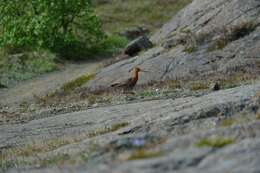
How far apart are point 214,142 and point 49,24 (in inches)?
1933

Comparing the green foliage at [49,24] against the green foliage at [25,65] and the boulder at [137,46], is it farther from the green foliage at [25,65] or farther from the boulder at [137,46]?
the boulder at [137,46]

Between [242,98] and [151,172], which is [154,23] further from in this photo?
[151,172]

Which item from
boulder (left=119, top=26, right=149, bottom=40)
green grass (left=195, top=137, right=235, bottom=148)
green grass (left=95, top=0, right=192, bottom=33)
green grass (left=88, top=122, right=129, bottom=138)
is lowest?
green grass (left=88, top=122, right=129, bottom=138)

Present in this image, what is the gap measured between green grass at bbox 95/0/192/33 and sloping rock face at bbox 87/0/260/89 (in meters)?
40.4

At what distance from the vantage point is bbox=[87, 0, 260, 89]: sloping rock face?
33.7 metres

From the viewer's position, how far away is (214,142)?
8406 mm

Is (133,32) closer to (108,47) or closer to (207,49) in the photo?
(108,47)

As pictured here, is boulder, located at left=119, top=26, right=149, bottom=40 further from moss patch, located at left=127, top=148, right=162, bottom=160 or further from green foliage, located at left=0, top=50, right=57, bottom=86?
moss patch, located at left=127, top=148, right=162, bottom=160

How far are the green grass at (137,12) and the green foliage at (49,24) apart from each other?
21397 millimetres

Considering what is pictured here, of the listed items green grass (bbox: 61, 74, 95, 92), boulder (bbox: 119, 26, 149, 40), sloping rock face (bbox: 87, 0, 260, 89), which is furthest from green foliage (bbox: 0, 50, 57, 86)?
boulder (bbox: 119, 26, 149, 40)

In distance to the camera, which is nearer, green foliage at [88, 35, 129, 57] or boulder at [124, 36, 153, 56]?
boulder at [124, 36, 153, 56]

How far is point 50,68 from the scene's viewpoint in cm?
5172

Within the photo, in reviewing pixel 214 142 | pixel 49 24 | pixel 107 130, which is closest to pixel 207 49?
pixel 107 130

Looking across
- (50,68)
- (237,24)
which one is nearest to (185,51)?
(237,24)
